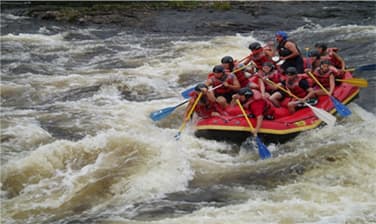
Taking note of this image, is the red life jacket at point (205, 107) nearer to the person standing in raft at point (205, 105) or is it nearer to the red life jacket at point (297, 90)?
the person standing in raft at point (205, 105)

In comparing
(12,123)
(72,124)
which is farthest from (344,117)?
(12,123)

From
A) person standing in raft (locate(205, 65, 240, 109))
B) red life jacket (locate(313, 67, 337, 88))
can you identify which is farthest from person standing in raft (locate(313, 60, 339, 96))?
person standing in raft (locate(205, 65, 240, 109))

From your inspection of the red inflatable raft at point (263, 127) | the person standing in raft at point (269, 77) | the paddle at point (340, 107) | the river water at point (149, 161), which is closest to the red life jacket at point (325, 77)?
the paddle at point (340, 107)

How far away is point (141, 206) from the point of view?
5.58m

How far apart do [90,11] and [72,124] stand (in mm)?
12000

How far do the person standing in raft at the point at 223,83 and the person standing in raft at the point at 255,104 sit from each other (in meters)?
0.38

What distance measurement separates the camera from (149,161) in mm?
6699

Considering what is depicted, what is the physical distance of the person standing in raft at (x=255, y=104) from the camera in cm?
708

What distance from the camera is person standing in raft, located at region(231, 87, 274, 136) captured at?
7082mm

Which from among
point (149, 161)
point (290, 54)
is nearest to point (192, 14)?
point (290, 54)

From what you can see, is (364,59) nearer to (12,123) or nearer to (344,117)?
(344,117)

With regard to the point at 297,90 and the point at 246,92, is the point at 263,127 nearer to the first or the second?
the point at 246,92

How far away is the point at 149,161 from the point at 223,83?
1896 millimetres

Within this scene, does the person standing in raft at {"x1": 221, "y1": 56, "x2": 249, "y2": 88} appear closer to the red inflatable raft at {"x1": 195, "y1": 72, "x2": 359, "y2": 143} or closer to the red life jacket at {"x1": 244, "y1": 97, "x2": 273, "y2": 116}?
the red life jacket at {"x1": 244, "y1": 97, "x2": 273, "y2": 116}
